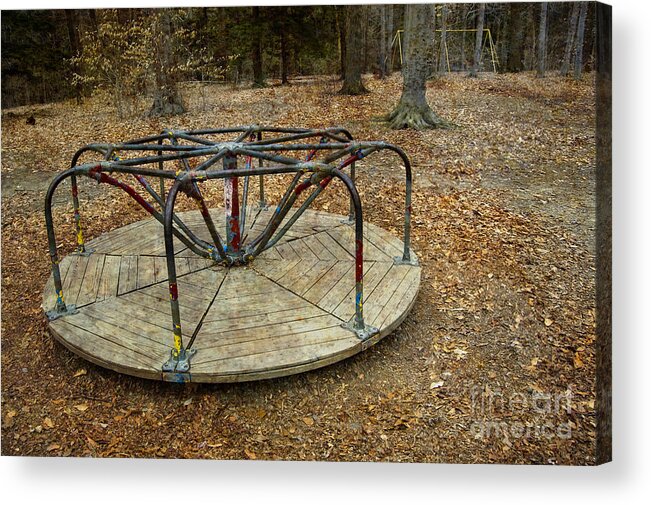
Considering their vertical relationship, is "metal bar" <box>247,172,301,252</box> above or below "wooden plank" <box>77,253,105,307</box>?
above

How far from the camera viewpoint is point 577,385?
9.11ft

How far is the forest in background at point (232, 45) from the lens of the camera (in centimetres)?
329

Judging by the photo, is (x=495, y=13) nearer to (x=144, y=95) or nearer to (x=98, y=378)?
(x=144, y=95)

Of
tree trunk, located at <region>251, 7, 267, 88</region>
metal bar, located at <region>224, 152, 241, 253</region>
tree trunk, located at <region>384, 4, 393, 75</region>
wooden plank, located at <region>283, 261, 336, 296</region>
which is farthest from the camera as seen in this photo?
tree trunk, located at <region>384, 4, 393, 75</region>

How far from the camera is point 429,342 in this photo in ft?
11.1

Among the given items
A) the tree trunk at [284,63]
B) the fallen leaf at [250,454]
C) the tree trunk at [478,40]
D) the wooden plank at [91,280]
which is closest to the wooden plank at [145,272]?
the wooden plank at [91,280]

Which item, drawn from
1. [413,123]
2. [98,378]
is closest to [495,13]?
[413,123]

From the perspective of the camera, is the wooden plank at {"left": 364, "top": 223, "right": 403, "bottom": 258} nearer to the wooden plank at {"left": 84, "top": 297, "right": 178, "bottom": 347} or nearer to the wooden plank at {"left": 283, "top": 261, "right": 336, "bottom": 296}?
the wooden plank at {"left": 283, "top": 261, "right": 336, "bottom": 296}

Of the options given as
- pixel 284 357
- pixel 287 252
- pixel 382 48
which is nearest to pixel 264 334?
pixel 284 357

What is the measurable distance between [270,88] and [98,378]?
12.0 ft

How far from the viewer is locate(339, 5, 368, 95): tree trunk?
4954 mm

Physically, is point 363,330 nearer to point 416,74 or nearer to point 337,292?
point 337,292

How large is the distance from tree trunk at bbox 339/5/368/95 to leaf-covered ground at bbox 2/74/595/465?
120 centimetres

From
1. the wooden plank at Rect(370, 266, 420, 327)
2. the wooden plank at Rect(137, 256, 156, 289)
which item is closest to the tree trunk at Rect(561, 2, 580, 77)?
the wooden plank at Rect(370, 266, 420, 327)
